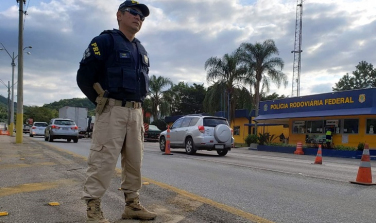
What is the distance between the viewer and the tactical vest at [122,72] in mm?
3475

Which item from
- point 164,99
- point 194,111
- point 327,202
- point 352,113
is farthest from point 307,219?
point 194,111

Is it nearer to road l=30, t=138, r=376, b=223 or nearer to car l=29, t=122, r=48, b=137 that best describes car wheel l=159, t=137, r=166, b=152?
road l=30, t=138, r=376, b=223

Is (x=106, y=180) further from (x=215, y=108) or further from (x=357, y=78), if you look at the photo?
(x=357, y=78)

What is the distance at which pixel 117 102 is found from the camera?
11.5ft

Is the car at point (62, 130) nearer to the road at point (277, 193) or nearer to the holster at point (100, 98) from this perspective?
the road at point (277, 193)

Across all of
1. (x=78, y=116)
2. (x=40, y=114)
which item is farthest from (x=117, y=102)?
(x=40, y=114)

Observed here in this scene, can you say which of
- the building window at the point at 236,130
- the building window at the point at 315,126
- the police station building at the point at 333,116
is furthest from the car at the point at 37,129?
the building window at the point at 315,126

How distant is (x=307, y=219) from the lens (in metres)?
4.49

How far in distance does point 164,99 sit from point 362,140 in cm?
2950

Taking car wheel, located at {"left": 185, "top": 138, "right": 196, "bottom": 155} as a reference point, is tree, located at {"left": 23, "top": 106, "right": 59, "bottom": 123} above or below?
above

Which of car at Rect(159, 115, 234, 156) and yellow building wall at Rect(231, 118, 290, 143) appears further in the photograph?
yellow building wall at Rect(231, 118, 290, 143)

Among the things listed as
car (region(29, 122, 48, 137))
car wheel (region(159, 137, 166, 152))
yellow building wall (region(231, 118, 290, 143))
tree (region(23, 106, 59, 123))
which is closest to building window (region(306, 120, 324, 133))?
yellow building wall (region(231, 118, 290, 143))

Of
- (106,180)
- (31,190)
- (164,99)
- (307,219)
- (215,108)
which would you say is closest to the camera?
(106,180)

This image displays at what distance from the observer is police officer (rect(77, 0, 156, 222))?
338 centimetres
